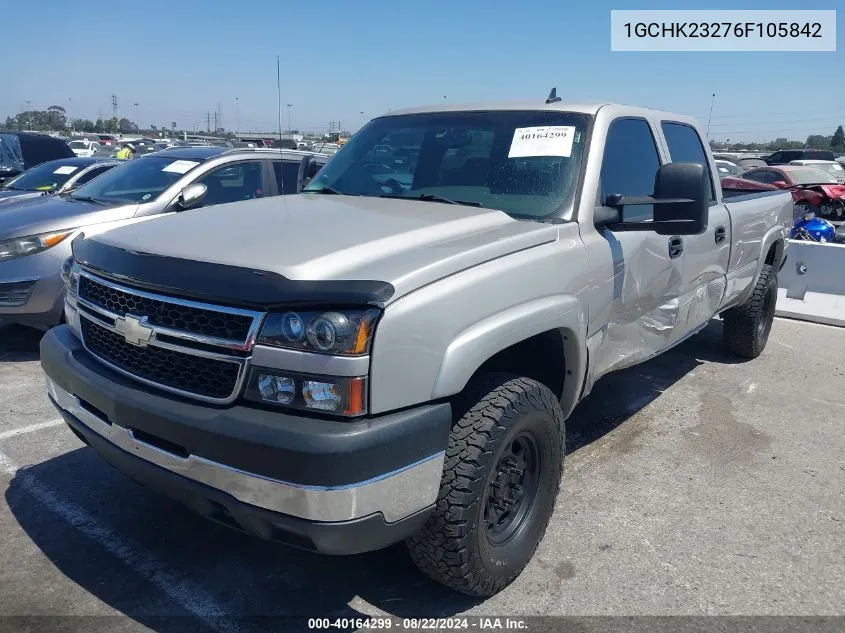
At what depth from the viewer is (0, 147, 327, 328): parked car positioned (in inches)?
217

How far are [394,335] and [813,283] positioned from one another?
7.46m

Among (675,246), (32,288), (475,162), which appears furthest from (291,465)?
(32,288)

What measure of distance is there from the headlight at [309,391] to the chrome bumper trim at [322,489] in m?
0.23

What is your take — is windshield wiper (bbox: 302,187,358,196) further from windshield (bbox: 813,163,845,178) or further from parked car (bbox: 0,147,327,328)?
windshield (bbox: 813,163,845,178)

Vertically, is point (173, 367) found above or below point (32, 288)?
above

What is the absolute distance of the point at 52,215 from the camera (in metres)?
5.83

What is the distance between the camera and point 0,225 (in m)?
5.70

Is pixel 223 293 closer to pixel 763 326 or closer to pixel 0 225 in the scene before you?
pixel 0 225

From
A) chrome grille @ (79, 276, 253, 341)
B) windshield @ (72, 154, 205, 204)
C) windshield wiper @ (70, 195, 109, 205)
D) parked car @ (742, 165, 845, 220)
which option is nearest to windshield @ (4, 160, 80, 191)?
windshield @ (72, 154, 205, 204)

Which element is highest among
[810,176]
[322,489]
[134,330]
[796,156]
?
[796,156]

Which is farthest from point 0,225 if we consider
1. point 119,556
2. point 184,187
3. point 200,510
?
point 200,510

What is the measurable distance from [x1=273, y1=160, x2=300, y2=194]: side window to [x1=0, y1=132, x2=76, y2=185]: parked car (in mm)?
8731

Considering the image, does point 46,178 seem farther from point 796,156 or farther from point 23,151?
point 796,156

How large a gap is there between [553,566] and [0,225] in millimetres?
5102
